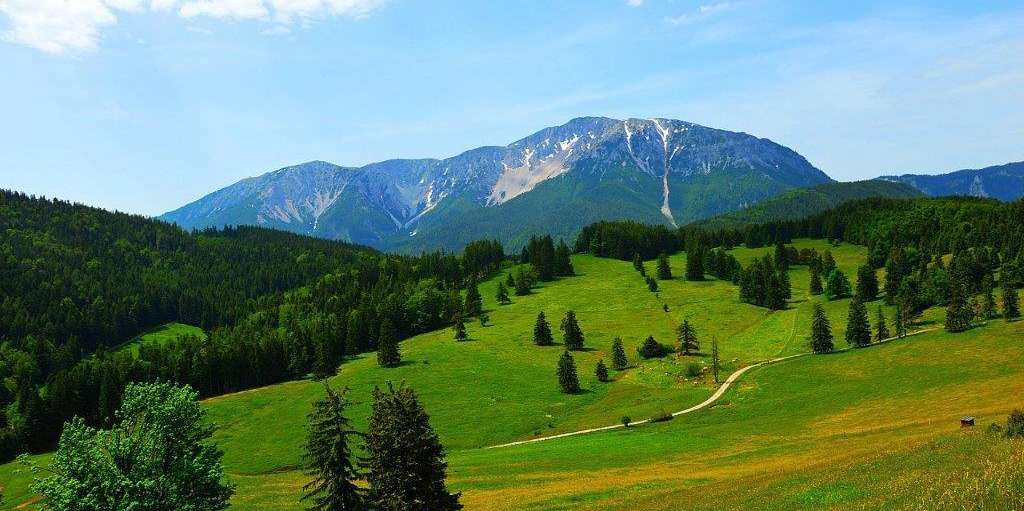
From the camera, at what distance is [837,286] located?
160 m

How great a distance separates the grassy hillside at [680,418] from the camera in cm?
3775

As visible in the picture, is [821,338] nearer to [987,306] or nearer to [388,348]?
[987,306]

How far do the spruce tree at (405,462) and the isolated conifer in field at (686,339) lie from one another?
99564mm

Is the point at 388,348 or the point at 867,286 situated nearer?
the point at 388,348

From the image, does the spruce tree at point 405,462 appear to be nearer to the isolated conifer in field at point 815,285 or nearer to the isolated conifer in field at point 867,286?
the isolated conifer in field at point 867,286

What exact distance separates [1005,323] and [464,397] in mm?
90847

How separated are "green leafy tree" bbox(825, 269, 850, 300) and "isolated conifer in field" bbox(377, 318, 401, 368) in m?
111

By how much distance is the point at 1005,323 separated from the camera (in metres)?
104

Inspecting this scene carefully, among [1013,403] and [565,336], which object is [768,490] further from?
[565,336]

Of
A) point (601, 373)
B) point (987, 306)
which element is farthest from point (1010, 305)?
point (601, 373)

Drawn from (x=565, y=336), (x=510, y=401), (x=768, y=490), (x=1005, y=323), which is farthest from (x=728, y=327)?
(x=768, y=490)

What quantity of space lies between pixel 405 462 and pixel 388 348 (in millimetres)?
94901

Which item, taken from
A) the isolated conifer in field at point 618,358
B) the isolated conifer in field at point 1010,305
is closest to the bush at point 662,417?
the isolated conifer in field at point 618,358

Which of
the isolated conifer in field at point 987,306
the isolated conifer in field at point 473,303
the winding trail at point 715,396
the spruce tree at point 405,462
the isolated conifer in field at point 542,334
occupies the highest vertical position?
the isolated conifer in field at point 473,303
